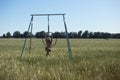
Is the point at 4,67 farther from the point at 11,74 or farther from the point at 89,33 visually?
the point at 89,33

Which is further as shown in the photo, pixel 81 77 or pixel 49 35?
pixel 49 35

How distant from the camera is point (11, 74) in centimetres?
887

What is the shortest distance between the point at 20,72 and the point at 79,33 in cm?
14603

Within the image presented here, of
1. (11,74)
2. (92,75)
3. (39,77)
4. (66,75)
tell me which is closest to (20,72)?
(11,74)

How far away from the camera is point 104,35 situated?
16088 cm

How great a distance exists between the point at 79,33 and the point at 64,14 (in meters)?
141

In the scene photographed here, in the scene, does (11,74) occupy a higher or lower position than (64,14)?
lower

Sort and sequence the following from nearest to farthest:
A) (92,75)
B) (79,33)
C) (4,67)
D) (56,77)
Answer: (56,77) → (92,75) → (4,67) → (79,33)

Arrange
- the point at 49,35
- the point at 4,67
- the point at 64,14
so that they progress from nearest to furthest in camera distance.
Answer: the point at 4,67, the point at 64,14, the point at 49,35

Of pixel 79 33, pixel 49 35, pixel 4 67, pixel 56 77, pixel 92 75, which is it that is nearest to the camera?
pixel 56 77

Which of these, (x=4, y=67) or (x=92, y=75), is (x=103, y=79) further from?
(x=4, y=67)

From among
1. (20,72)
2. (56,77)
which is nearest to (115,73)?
(56,77)

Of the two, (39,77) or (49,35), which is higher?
(49,35)

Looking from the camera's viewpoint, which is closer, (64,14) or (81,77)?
(81,77)
